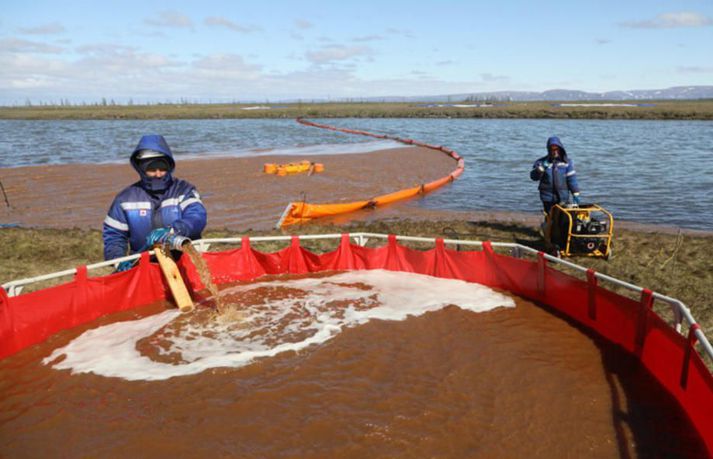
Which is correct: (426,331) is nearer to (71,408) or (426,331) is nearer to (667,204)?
(71,408)

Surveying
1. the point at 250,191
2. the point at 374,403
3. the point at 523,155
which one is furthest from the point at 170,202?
the point at 523,155

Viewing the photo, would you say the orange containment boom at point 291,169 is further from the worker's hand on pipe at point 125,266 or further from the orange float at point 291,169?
the worker's hand on pipe at point 125,266

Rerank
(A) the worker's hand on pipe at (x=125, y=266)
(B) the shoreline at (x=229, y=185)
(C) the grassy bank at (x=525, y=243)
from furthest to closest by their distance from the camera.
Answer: (B) the shoreline at (x=229, y=185) → (C) the grassy bank at (x=525, y=243) → (A) the worker's hand on pipe at (x=125, y=266)

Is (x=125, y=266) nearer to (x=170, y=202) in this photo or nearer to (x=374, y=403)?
(x=170, y=202)

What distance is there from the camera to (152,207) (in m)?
5.73

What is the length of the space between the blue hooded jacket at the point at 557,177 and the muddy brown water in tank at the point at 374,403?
4.01 meters

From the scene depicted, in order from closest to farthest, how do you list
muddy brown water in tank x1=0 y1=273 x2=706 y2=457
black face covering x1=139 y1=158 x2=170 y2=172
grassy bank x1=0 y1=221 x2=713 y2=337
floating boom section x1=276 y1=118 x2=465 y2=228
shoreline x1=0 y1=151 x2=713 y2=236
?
muddy brown water in tank x1=0 y1=273 x2=706 y2=457 → black face covering x1=139 y1=158 x2=170 y2=172 → grassy bank x1=0 y1=221 x2=713 y2=337 → floating boom section x1=276 y1=118 x2=465 y2=228 → shoreline x1=0 y1=151 x2=713 y2=236

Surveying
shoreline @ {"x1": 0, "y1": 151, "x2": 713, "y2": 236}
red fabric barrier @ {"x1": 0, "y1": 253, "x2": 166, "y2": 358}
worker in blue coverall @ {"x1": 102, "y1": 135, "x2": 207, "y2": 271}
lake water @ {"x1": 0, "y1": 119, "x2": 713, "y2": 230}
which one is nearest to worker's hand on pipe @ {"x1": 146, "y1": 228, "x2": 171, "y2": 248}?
worker in blue coverall @ {"x1": 102, "y1": 135, "x2": 207, "y2": 271}

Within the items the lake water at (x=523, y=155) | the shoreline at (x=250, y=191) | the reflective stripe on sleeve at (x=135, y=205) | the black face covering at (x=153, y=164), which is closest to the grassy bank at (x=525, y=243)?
the shoreline at (x=250, y=191)

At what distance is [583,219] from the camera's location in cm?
909

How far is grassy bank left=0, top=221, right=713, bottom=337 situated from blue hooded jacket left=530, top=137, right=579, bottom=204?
3.91 ft

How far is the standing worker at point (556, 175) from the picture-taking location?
30.7 feet

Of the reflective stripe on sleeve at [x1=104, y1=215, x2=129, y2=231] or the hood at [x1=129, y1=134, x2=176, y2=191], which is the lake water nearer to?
the hood at [x1=129, y1=134, x2=176, y2=191]

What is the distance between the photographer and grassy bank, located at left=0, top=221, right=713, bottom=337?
7.71 meters
